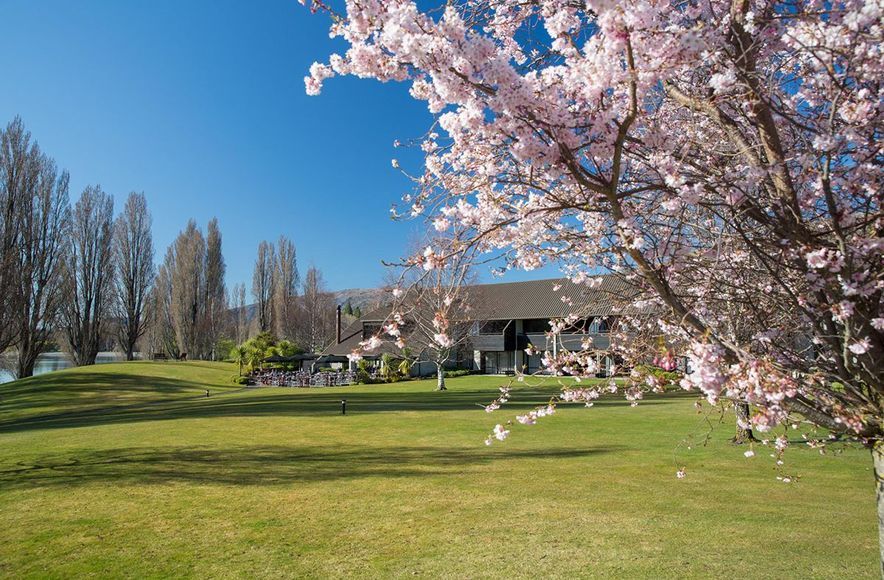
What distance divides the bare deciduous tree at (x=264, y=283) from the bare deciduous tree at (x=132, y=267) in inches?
506

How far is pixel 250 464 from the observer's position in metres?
11.5

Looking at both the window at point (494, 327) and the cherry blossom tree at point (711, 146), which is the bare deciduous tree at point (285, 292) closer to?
the window at point (494, 327)

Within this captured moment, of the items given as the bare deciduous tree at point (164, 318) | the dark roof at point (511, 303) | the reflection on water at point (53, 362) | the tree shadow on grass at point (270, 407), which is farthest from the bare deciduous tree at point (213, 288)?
the tree shadow on grass at point (270, 407)

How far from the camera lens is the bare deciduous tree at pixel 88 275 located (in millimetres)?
41344

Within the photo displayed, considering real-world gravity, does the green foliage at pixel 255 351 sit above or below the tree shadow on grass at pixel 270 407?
above

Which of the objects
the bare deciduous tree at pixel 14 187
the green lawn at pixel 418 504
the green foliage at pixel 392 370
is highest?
the bare deciduous tree at pixel 14 187

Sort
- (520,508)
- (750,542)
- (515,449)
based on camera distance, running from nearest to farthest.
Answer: (750,542) < (520,508) < (515,449)

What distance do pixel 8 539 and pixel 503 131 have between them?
26.1 feet

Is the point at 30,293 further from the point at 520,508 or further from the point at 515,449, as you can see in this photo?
the point at 520,508

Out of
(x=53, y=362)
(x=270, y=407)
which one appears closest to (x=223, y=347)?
(x=53, y=362)

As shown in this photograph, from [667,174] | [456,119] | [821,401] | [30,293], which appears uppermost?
[30,293]

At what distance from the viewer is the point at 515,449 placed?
13.4 m

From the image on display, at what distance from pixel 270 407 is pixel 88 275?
91.0 ft

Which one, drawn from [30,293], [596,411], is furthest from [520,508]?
[30,293]
